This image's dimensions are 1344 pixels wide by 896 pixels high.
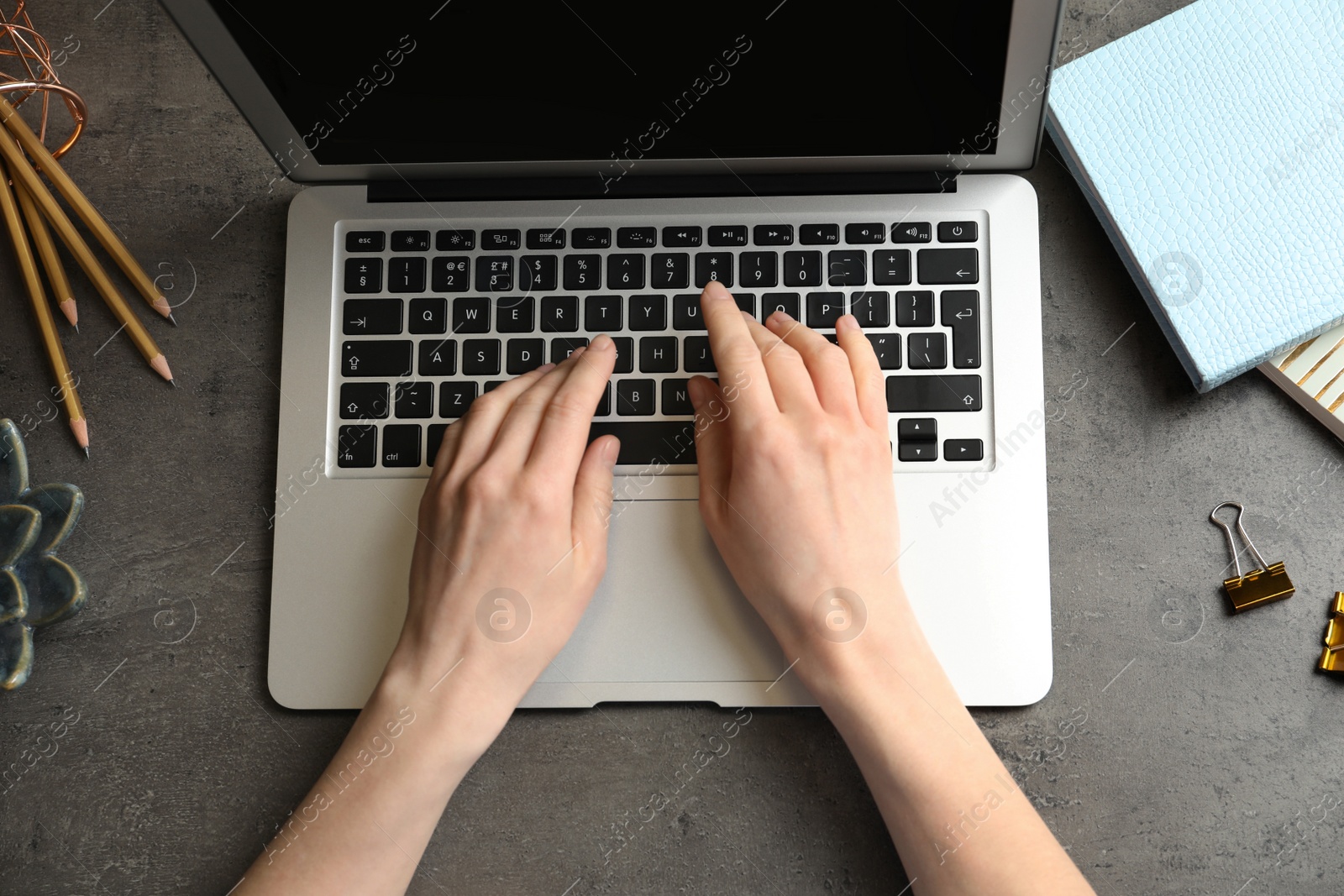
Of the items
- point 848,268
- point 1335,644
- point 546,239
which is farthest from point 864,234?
point 1335,644

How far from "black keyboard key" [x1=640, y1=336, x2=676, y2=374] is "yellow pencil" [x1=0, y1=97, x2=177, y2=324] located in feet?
1.27

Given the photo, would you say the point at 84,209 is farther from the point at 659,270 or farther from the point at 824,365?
the point at 824,365

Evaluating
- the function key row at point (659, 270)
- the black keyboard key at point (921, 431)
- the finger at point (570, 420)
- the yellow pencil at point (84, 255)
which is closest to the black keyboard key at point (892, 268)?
the function key row at point (659, 270)

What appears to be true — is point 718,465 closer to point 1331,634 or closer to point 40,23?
point 1331,634

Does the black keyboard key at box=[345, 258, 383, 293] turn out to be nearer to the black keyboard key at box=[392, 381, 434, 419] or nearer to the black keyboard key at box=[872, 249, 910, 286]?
the black keyboard key at box=[392, 381, 434, 419]

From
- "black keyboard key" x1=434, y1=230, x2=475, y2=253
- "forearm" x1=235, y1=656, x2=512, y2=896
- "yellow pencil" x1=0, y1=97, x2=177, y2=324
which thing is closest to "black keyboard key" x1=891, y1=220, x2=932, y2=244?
"black keyboard key" x1=434, y1=230, x2=475, y2=253

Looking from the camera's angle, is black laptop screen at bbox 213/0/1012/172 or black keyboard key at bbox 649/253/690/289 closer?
black laptop screen at bbox 213/0/1012/172

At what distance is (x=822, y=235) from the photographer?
25.3 inches

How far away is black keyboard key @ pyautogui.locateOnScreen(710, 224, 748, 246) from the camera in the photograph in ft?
2.12

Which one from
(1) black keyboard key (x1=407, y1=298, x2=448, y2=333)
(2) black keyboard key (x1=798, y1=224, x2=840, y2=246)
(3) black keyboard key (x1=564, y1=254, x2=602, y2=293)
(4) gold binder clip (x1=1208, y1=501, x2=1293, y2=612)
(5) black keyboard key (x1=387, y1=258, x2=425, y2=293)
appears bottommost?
(4) gold binder clip (x1=1208, y1=501, x2=1293, y2=612)

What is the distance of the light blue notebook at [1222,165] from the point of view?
623 mm

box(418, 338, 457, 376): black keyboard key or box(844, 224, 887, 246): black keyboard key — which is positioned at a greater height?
box(418, 338, 457, 376): black keyboard key

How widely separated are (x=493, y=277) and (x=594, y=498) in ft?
0.60

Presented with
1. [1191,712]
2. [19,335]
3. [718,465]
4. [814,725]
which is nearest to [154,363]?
[19,335]
